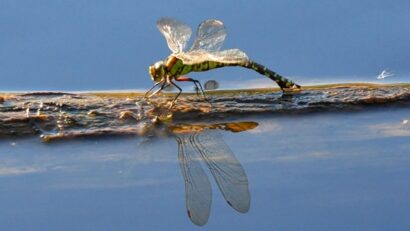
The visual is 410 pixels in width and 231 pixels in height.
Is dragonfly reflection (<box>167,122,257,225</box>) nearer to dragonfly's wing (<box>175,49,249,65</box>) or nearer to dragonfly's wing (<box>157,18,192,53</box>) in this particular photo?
dragonfly's wing (<box>175,49,249,65</box>)

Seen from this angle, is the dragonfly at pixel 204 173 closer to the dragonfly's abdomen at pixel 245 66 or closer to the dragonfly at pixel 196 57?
the dragonfly at pixel 196 57

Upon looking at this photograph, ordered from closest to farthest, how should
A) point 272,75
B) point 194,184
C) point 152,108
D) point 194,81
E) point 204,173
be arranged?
point 194,184
point 204,173
point 152,108
point 194,81
point 272,75

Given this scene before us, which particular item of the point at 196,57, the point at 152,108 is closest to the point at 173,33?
the point at 196,57

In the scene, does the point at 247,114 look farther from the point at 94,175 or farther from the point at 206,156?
the point at 94,175

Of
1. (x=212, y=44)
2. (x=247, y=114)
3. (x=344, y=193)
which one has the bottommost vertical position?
(x=344, y=193)

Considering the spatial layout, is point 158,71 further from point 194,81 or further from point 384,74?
point 384,74

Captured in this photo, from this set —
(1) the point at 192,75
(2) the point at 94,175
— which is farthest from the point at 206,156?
(1) the point at 192,75

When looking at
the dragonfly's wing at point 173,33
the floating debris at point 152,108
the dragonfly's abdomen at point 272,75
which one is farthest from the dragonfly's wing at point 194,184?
the dragonfly's wing at point 173,33
